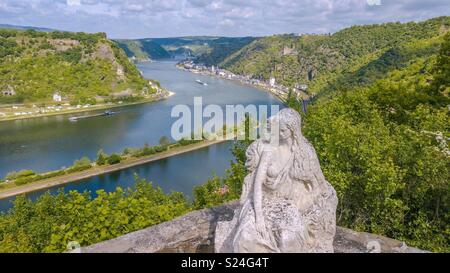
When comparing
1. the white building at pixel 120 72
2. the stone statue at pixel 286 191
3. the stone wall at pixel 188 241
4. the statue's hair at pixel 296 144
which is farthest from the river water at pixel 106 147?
the white building at pixel 120 72

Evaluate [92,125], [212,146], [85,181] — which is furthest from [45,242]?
[92,125]

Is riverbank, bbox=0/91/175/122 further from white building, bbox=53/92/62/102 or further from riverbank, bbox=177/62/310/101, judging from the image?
riverbank, bbox=177/62/310/101

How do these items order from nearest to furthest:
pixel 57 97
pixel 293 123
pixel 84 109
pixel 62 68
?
pixel 293 123 < pixel 84 109 < pixel 57 97 < pixel 62 68

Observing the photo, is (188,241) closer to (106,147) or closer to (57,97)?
(106,147)

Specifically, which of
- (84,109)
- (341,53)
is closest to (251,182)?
(84,109)

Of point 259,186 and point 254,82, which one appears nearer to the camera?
point 259,186
